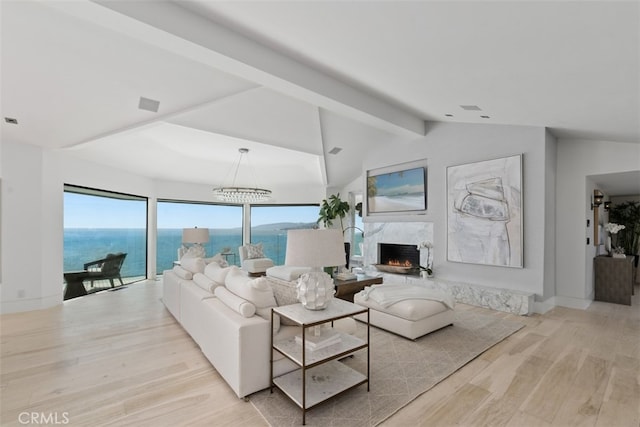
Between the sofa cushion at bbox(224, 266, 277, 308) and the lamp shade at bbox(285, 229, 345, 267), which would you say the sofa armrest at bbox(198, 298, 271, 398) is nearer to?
the sofa cushion at bbox(224, 266, 277, 308)

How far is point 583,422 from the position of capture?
6.91 feet

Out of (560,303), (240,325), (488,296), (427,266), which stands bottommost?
(560,303)

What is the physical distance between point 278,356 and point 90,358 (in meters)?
2.16

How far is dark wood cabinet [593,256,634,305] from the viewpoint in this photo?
5078 millimetres

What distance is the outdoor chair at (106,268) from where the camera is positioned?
6094mm

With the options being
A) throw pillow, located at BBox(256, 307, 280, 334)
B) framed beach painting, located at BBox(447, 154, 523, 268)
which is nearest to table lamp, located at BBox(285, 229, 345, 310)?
throw pillow, located at BBox(256, 307, 280, 334)

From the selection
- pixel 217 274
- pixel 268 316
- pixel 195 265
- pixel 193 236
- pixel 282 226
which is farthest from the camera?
pixel 282 226

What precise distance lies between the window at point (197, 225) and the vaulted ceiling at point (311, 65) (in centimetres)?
369

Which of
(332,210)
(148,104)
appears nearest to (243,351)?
(148,104)

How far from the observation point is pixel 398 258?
7141 millimetres

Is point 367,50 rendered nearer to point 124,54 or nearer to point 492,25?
point 492,25

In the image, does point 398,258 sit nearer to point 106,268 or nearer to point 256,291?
point 256,291

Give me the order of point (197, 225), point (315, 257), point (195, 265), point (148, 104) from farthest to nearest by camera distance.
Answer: point (197, 225)
point (195, 265)
point (148, 104)
point (315, 257)

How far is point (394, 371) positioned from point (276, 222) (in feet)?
26.4
